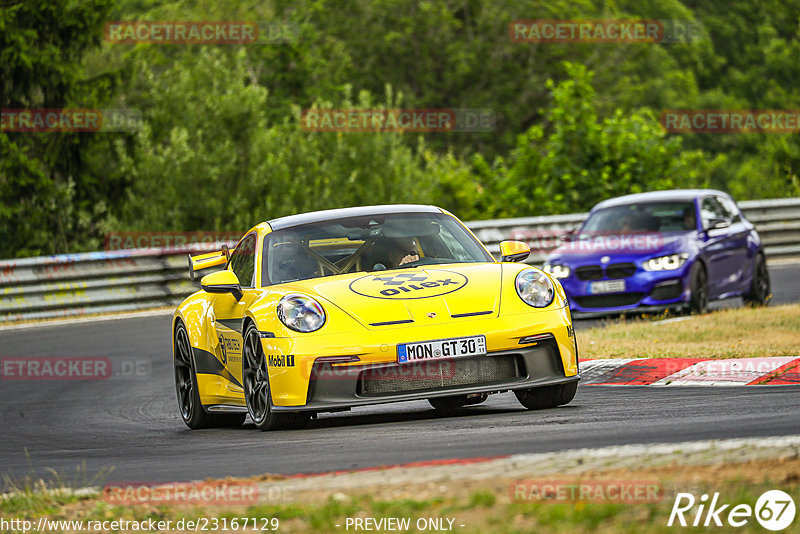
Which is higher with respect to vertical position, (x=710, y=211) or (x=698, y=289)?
(x=710, y=211)

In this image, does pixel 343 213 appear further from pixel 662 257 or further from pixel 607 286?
pixel 662 257

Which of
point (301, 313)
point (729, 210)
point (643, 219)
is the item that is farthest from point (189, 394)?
point (729, 210)

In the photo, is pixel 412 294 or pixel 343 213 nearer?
pixel 412 294

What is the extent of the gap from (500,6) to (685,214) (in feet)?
137

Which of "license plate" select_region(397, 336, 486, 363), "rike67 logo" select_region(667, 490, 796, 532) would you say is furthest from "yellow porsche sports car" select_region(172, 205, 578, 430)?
"rike67 logo" select_region(667, 490, 796, 532)

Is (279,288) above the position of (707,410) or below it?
above

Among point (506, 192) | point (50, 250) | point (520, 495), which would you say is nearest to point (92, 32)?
point (50, 250)

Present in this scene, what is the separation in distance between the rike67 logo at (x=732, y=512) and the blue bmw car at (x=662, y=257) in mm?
11360

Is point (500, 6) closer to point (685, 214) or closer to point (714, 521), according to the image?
point (685, 214)

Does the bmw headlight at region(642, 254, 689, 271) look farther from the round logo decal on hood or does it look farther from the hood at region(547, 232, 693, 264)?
the round logo decal on hood

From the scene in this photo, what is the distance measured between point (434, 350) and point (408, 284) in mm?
628

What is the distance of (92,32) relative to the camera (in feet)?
86.3

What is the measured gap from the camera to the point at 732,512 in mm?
4531

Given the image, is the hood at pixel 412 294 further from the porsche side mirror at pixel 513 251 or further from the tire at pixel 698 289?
the tire at pixel 698 289
